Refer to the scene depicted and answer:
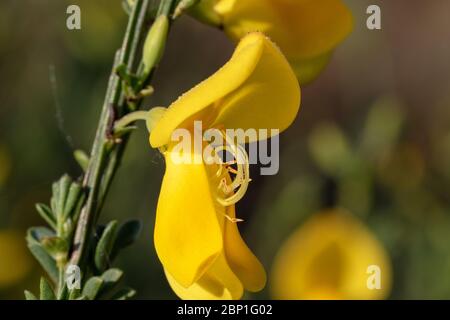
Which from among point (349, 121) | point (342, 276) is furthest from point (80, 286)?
point (349, 121)

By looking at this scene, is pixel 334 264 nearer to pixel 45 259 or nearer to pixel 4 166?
pixel 4 166

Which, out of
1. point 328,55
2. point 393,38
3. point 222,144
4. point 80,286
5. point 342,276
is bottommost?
point 342,276

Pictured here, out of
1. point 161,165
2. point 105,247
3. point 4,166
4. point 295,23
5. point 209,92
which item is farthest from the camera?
point 161,165

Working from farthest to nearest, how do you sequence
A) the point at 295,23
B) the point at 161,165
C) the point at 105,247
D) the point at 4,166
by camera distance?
the point at 161,165 < the point at 4,166 < the point at 295,23 < the point at 105,247

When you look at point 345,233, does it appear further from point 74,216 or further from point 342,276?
point 74,216

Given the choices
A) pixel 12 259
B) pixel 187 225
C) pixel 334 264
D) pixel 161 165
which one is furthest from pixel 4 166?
pixel 187 225

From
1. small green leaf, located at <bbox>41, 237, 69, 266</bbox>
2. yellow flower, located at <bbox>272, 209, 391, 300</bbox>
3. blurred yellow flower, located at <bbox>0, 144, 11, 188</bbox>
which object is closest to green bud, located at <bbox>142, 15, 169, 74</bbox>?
small green leaf, located at <bbox>41, 237, 69, 266</bbox>
